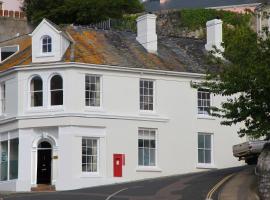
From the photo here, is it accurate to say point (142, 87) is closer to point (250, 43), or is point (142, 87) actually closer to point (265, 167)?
point (250, 43)

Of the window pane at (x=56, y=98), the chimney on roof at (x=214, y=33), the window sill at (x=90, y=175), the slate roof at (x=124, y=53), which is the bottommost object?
the window sill at (x=90, y=175)

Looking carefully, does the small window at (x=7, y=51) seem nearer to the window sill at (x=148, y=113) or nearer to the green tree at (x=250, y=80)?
the window sill at (x=148, y=113)

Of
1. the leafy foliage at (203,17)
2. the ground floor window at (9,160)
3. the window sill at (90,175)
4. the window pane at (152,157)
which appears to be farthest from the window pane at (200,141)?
the leafy foliage at (203,17)

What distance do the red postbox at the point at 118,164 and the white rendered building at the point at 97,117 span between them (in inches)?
2.2

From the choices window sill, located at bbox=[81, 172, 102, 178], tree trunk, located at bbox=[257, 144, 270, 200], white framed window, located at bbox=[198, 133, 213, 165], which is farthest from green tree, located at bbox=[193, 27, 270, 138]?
white framed window, located at bbox=[198, 133, 213, 165]

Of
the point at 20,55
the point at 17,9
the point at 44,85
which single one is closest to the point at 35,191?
the point at 44,85

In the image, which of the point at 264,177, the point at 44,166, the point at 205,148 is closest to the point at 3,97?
the point at 44,166

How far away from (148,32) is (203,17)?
18.0m

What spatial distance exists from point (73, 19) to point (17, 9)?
38.2 feet

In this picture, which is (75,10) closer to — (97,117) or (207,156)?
(207,156)

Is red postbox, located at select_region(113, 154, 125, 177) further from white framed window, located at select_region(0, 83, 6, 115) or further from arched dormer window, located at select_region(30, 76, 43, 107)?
white framed window, located at select_region(0, 83, 6, 115)

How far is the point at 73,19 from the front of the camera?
236 feet

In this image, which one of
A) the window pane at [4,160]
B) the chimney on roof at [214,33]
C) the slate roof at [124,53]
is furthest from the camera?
the chimney on roof at [214,33]

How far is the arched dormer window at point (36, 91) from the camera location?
1863 inches
